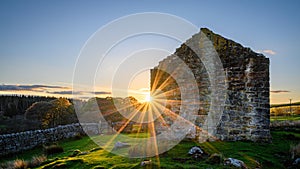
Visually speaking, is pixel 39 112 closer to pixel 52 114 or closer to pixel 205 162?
pixel 52 114

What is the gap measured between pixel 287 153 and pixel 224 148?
8.86ft

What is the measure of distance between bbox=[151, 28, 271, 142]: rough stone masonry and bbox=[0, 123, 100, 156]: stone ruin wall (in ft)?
41.4

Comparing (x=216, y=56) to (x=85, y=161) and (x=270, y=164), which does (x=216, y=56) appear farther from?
(x=85, y=161)

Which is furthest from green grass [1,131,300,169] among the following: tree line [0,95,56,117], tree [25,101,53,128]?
tree line [0,95,56,117]

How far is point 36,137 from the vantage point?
71.4ft

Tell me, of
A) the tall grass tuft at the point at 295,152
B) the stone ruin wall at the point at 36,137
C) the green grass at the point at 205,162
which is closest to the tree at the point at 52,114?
the stone ruin wall at the point at 36,137

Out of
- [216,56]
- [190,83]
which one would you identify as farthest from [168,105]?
[216,56]

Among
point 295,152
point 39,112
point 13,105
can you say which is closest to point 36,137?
point 39,112

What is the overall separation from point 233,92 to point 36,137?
1630 cm

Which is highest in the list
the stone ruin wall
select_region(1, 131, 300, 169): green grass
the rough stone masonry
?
the rough stone masonry

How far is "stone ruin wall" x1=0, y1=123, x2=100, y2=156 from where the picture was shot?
63.7 feet

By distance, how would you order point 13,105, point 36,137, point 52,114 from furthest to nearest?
point 13,105
point 52,114
point 36,137

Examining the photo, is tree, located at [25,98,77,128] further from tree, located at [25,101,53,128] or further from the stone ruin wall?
the stone ruin wall

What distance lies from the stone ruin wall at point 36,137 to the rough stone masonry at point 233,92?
1261 cm
